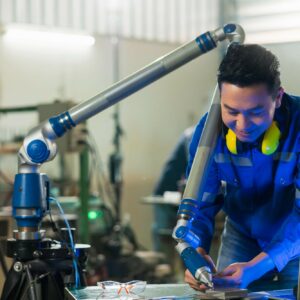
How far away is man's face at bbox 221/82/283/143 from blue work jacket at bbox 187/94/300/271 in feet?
0.31

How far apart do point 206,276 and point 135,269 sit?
9.04 ft

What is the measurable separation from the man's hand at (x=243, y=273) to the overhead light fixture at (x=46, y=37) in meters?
3.46

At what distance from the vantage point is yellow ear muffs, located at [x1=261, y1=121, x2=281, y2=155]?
1.54 meters

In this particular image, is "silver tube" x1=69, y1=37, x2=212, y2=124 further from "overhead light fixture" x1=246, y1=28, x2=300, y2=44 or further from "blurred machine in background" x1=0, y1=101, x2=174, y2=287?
"blurred machine in background" x1=0, y1=101, x2=174, y2=287

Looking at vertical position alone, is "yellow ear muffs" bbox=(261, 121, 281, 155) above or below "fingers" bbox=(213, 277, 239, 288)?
above

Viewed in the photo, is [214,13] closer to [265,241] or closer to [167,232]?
[167,232]

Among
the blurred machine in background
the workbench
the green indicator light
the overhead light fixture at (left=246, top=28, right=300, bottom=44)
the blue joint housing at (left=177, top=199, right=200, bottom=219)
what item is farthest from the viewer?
the green indicator light

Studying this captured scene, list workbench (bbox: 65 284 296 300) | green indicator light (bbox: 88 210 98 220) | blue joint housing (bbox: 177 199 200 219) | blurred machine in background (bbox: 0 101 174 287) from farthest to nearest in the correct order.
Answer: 1. green indicator light (bbox: 88 210 98 220)
2. blurred machine in background (bbox: 0 101 174 287)
3. blue joint housing (bbox: 177 199 200 219)
4. workbench (bbox: 65 284 296 300)

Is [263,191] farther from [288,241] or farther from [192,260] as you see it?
[192,260]

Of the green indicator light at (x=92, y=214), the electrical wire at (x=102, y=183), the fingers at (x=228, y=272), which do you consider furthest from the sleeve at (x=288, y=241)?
the electrical wire at (x=102, y=183)

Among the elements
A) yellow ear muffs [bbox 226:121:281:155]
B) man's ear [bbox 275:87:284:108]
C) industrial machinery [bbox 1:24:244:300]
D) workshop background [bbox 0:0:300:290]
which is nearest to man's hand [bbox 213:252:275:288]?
industrial machinery [bbox 1:24:244:300]

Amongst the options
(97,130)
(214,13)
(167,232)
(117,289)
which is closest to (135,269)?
(167,232)

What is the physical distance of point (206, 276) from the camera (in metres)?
1.36

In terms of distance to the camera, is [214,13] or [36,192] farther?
[214,13]
